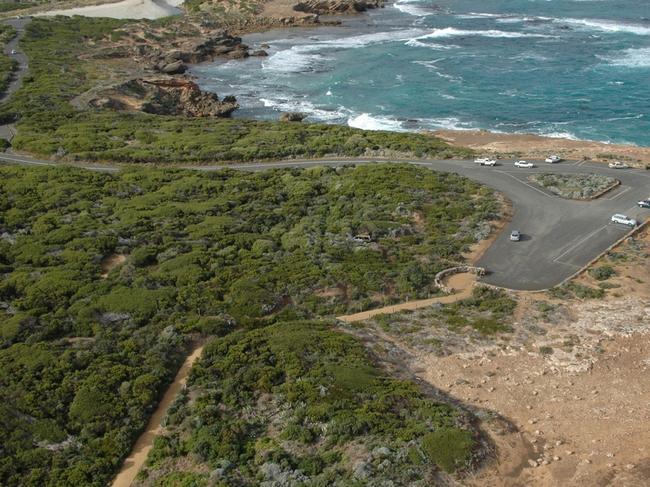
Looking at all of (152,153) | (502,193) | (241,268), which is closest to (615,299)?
(502,193)

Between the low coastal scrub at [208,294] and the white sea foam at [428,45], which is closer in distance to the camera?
the low coastal scrub at [208,294]

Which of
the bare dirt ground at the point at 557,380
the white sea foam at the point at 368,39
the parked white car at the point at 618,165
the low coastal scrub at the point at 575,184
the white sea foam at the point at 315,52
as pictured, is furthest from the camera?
the white sea foam at the point at 368,39

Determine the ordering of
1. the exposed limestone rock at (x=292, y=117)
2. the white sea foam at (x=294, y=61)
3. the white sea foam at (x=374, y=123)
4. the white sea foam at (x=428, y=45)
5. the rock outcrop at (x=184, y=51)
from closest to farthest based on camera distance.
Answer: the white sea foam at (x=374, y=123)
the exposed limestone rock at (x=292, y=117)
the white sea foam at (x=294, y=61)
the rock outcrop at (x=184, y=51)
the white sea foam at (x=428, y=45)

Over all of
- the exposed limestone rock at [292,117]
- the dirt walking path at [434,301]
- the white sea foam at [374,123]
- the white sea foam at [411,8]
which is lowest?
the white sea foam at [374,123]

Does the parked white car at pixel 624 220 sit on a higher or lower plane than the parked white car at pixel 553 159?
higher

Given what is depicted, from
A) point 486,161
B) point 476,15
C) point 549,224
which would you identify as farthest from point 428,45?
point 549,224

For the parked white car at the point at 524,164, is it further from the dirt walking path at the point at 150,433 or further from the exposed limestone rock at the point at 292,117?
the dirt walking path at the point at 150,433

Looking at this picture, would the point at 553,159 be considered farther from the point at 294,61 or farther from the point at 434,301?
the point at 294,61

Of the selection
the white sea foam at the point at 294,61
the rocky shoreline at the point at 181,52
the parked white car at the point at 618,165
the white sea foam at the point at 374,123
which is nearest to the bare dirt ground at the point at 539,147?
the parked white car at the point at 618,165
